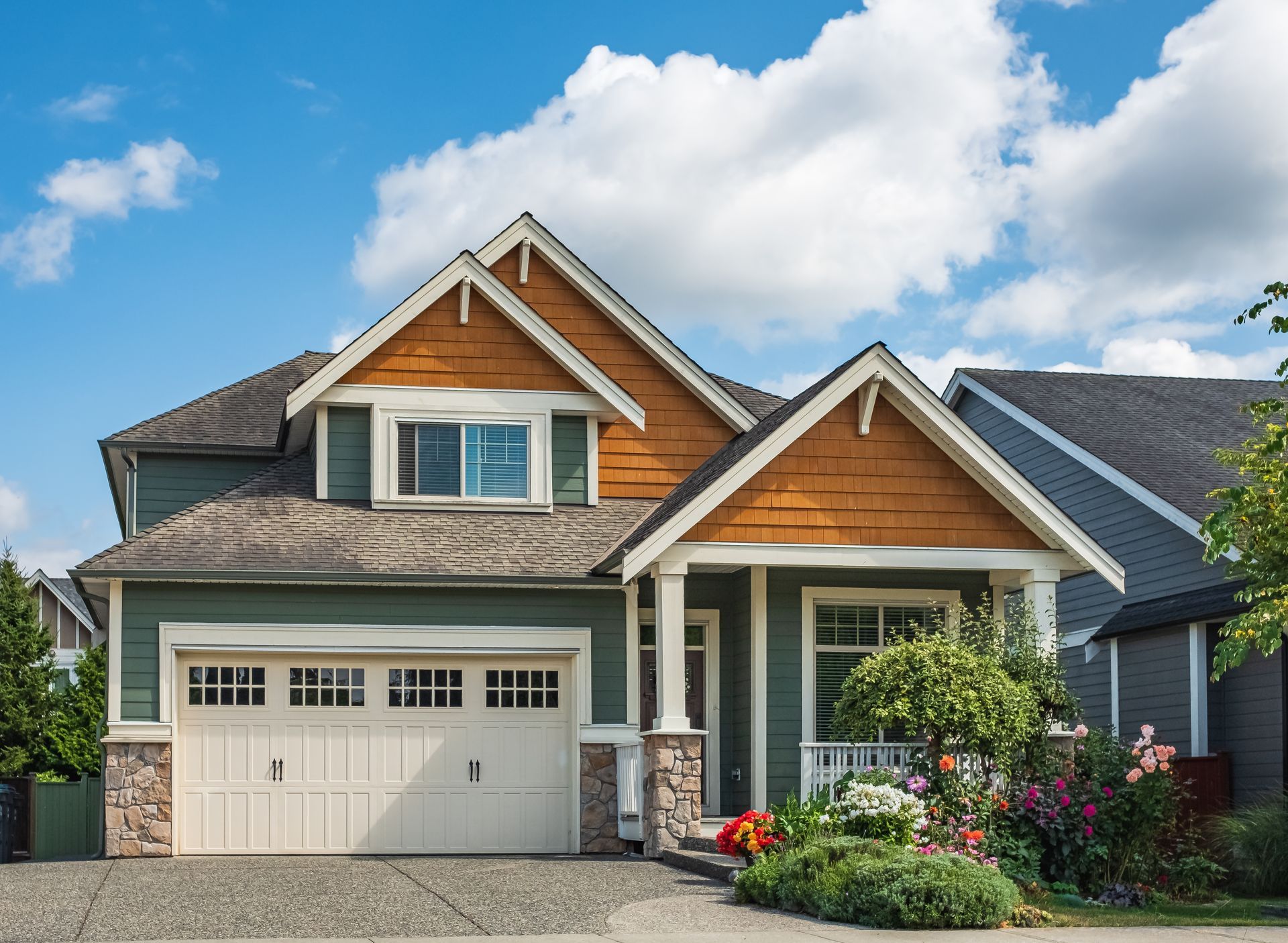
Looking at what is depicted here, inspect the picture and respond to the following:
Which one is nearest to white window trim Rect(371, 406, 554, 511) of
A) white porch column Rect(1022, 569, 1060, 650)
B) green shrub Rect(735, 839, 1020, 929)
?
white porch column Rect(1022, 569, 1060, 650)

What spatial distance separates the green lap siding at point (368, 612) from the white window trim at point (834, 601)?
2065mm

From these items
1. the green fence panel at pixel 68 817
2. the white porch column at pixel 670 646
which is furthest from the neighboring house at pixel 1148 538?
the green fence panel at pixel 68 817

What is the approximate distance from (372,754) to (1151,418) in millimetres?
12838

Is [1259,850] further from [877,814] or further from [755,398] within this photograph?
[755,398]

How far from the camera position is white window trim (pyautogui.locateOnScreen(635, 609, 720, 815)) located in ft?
59.8

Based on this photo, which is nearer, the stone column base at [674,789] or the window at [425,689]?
the stone column base at [674,789]

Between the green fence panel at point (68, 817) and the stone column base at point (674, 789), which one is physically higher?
the stone column base at point (674, 789)

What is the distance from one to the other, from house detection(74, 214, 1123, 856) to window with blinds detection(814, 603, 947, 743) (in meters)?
0.03

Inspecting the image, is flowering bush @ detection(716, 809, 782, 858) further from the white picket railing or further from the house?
the white picket railing

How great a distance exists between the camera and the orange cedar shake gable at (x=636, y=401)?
775 inches

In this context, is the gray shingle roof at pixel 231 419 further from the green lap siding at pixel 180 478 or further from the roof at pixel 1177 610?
the roof at pixel 1177 610

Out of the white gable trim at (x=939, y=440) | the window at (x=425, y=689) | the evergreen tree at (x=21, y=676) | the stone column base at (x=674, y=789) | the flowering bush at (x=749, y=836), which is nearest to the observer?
the flowering bush at (x=749, y=836)

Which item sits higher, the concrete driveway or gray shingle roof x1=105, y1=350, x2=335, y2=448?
gray shingle roof x1=105, y1=350, x2=335, y2=448

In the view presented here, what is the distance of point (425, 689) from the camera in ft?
57.4
